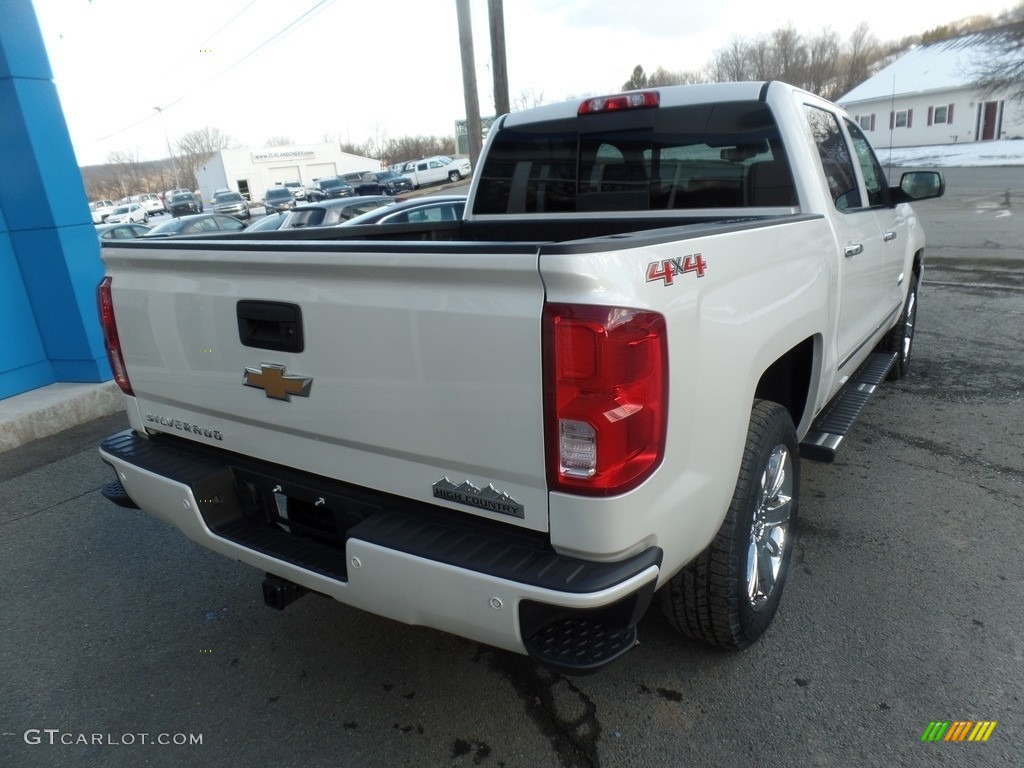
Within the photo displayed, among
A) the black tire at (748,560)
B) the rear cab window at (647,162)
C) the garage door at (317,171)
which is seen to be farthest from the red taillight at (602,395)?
the garage door at (317,171)

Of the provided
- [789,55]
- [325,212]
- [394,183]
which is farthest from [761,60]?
[325,212]

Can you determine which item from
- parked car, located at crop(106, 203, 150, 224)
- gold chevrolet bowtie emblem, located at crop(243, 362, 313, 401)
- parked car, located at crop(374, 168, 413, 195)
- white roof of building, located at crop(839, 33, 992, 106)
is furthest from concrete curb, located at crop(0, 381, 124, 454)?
white roof of building, located at crop(839, 33, 992, 106)

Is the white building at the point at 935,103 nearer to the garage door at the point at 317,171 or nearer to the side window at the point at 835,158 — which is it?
the garage door at the point at 317,171

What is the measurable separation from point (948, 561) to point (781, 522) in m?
0.96

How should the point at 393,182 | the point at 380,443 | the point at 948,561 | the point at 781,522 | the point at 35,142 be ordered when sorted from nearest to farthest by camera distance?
1. the point at 380,443
2. the point at 781,522
3. the point at 948,561
4. the point at 35,142
5. the point at 393,182

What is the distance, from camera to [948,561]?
126 inches

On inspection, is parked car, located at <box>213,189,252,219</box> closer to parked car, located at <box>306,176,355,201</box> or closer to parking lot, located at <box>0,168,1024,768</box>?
parked car, located at <box>306,176,355,201</box>

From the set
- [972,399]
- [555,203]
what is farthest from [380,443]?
[972,399]

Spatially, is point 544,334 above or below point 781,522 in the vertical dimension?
above

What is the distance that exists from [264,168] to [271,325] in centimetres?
7717

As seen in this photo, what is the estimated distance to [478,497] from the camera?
1965 mm

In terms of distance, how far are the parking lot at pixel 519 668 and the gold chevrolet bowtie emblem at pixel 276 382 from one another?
114 cm

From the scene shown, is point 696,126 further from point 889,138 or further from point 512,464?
point 889,138

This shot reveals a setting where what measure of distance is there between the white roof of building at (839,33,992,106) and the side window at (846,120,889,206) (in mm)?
57277
